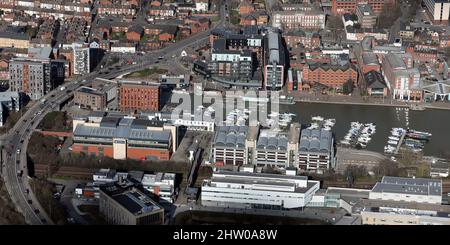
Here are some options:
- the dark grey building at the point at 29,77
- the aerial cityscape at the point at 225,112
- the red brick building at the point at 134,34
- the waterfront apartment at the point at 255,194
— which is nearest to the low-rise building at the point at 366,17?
the aerial cityscape at the point at 225,112

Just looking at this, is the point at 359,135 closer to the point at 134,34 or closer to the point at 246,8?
the point at 134,34

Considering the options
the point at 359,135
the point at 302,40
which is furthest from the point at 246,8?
the point at 359,135

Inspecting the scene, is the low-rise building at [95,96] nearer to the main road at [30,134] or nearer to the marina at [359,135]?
the main road at [30,134]

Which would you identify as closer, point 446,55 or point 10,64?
point 10,64

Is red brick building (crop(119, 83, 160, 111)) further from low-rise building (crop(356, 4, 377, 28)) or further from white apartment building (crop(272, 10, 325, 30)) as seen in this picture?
low-rise building (crop(356, 4, 377, 28))

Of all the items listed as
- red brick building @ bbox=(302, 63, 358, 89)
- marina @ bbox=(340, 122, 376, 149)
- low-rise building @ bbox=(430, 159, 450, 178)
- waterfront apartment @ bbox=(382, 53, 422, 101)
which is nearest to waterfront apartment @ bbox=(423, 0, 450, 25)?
waterfront apartment @ bbox=(382, 53, 422, 101)
